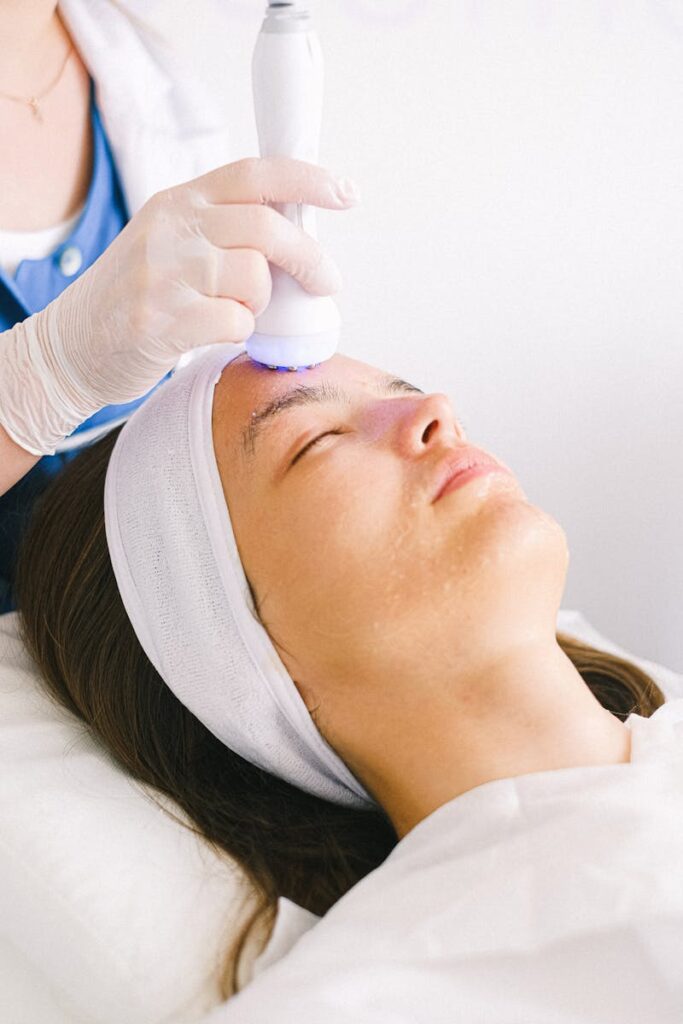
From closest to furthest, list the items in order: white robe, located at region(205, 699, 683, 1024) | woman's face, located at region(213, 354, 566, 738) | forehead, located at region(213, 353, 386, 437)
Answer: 1. white robe, located at region(205, 699, 683, 1024)
2. woman's face, located at region(213, 354, 566, 738)
3. forehead, located at region(213, 353, 386, 437)

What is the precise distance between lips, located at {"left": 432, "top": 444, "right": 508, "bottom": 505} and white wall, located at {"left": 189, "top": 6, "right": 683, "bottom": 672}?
828 millimetres

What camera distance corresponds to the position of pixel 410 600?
107 centimetres

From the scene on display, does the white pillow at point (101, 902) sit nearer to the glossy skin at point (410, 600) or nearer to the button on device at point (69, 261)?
the glossy skin at point (410, 600)

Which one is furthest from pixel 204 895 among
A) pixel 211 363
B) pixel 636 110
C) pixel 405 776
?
pixel 636 110

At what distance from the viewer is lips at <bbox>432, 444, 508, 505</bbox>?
3.65 feet

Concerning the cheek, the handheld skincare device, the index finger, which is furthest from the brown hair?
the index finger

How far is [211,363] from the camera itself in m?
1.27

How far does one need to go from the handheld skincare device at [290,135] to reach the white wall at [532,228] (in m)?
0.74

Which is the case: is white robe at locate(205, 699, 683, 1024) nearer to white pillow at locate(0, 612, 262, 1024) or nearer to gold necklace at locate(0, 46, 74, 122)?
white pillow at locate(0, 612, 262, 1024)

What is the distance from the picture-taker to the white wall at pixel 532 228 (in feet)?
5.86

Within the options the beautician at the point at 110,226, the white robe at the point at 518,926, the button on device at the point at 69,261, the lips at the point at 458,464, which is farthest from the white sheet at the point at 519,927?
the button on device at the point at 69,261

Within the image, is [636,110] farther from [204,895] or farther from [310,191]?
[204,895]

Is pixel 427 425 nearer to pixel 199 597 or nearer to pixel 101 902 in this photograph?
pixel 199 597

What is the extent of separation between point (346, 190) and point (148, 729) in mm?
647
